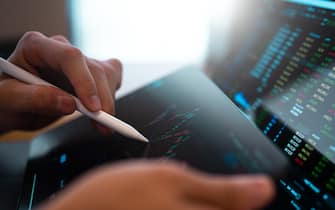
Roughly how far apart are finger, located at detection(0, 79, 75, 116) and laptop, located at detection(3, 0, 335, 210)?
0.07 metres

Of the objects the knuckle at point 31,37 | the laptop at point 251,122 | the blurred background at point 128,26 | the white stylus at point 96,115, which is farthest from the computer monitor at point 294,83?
the blurred background at point 128,26

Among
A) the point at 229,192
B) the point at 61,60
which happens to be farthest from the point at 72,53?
the point at 229,192

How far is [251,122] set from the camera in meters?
0.37

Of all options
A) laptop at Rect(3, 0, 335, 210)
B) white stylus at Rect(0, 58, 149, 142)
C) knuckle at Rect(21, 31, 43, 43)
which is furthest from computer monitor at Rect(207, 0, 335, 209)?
knuckle at Rect(21, 31, 43, 43)

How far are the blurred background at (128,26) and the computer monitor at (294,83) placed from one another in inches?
25.0

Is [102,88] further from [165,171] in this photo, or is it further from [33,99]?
[165,171]

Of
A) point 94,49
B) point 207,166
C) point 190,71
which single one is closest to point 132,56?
point 94,49

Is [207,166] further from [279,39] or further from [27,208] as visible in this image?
[279,39]

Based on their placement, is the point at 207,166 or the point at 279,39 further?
the point at 279,39

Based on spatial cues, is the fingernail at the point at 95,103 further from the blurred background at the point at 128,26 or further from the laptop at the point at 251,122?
the blurred background at the point at 128,26

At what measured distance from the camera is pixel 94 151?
0.48 metres

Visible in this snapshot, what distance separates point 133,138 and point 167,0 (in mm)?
960

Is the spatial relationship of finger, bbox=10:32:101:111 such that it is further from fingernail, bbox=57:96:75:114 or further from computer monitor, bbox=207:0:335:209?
computer monitor, bbox=207:0:335:209

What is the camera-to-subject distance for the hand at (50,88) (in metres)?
0.45
